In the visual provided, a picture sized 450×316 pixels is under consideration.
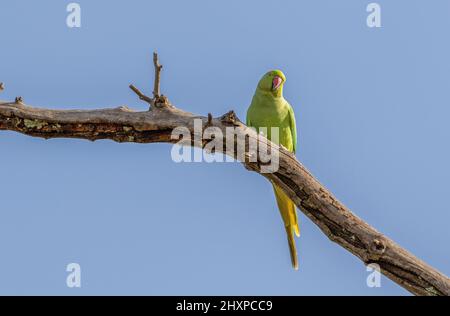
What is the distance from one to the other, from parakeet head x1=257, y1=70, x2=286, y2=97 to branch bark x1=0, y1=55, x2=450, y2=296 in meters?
2.62

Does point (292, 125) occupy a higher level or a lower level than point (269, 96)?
lower

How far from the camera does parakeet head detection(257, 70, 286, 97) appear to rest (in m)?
9.01

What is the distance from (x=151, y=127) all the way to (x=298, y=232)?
2895 millimetres

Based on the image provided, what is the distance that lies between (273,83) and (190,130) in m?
2.84

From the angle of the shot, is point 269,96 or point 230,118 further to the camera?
point 269,96

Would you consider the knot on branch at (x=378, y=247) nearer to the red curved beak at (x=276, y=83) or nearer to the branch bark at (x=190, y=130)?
the branch bark at (x=190, y=130)

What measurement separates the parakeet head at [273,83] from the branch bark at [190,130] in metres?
2.62

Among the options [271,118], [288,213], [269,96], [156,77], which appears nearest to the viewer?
[156,77]

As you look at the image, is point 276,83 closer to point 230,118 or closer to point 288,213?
point 288,213

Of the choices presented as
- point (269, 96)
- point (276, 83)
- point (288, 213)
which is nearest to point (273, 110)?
point (269, 96)

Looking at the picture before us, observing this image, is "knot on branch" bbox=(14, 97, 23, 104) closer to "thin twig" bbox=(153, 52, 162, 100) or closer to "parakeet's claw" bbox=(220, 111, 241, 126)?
"thin twig" bbox=(153, 52, 162, 100)

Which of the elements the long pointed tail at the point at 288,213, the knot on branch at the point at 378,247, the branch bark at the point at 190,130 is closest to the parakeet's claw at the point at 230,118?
the branch bark at the point at 190,130

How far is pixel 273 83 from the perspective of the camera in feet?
29.6

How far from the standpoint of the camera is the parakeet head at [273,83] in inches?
355
